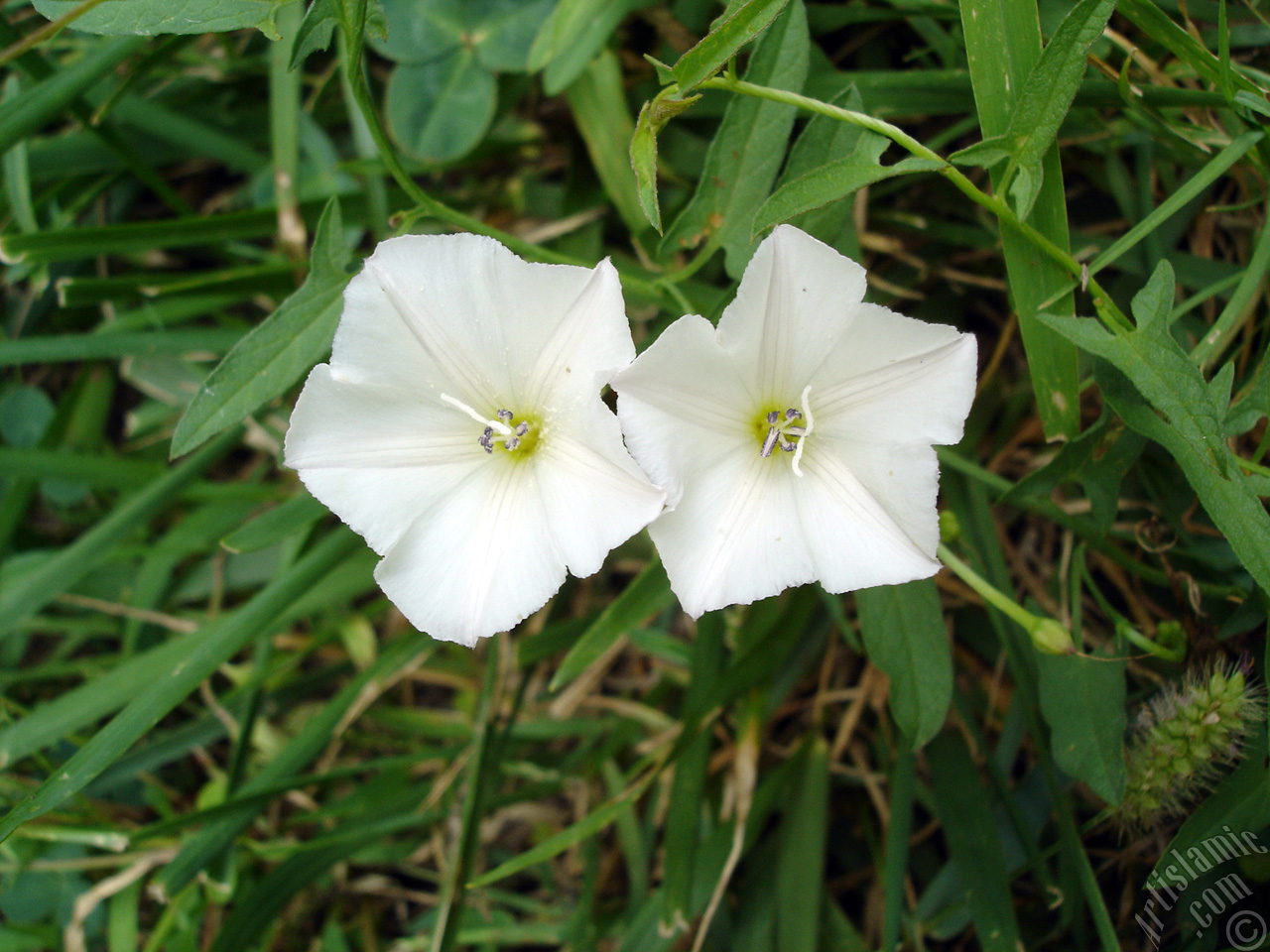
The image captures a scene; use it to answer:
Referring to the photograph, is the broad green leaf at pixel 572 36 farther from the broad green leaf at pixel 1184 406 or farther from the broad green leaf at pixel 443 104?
the broad green leaf at pixel 1184 406

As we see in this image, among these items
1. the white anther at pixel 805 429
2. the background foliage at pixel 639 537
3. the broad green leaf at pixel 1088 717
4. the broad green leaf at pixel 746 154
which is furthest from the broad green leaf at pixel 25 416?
the broad green leaf at pixel 1088 717

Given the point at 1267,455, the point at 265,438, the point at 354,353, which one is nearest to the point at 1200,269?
the point at 1267,455

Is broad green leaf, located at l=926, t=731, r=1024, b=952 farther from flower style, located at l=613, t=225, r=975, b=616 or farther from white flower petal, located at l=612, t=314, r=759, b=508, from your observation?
white flower petal, located at l=612, t=314, r=759, b=508

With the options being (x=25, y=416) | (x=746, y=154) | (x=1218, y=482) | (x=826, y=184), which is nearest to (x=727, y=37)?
(x=826, y=184)

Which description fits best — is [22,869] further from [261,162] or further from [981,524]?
[981,524]

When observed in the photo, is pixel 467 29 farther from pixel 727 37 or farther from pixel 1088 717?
pixel 1088 717
